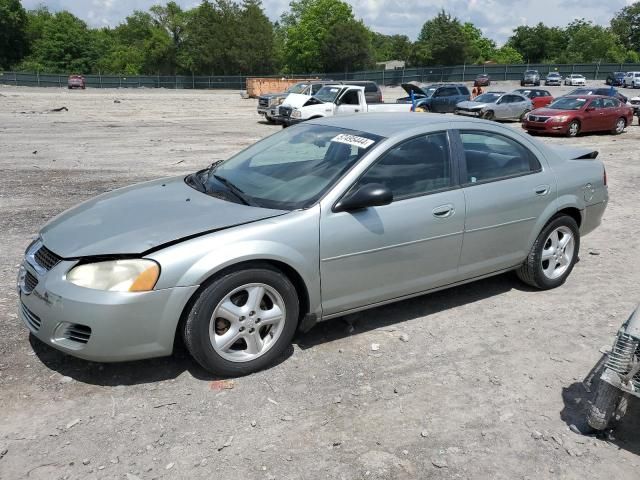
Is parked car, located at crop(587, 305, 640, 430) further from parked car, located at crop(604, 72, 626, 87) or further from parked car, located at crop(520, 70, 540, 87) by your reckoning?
parked car, located at crop(604, 72, 626, 87)

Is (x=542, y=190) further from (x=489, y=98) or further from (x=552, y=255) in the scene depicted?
(x=489, y=98)

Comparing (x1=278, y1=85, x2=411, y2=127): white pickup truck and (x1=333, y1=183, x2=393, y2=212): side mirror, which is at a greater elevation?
(x1=278, y1=85, x2=411, y2=127): white pickup truck

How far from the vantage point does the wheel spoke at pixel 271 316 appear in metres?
3.57

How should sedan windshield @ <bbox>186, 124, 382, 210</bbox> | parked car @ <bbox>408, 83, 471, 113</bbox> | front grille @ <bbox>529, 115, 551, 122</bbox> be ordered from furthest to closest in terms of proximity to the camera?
parked car @ <bbox>408, 83, 471, 113</bbox> → front grille @ <bbox>529, 115, 551, 122</bbox> → sedan windshield @ <bbox>186, 124, 382, 210</bbox>

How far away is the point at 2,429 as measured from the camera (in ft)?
9.89

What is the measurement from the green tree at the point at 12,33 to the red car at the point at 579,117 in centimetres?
8860

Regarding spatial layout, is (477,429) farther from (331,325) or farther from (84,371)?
(84,371)

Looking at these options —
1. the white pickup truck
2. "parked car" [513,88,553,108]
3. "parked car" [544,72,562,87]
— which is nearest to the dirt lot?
the white pickup truck

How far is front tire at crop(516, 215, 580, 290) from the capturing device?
4.93 metres

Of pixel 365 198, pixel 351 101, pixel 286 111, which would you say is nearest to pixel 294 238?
pixel 365 198

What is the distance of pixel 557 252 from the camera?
511cm

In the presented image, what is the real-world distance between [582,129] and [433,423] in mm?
19952

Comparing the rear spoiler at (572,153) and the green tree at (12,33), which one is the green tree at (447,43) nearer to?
the green tree at (12,33)

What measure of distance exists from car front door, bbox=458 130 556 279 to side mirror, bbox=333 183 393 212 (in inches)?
35.2
